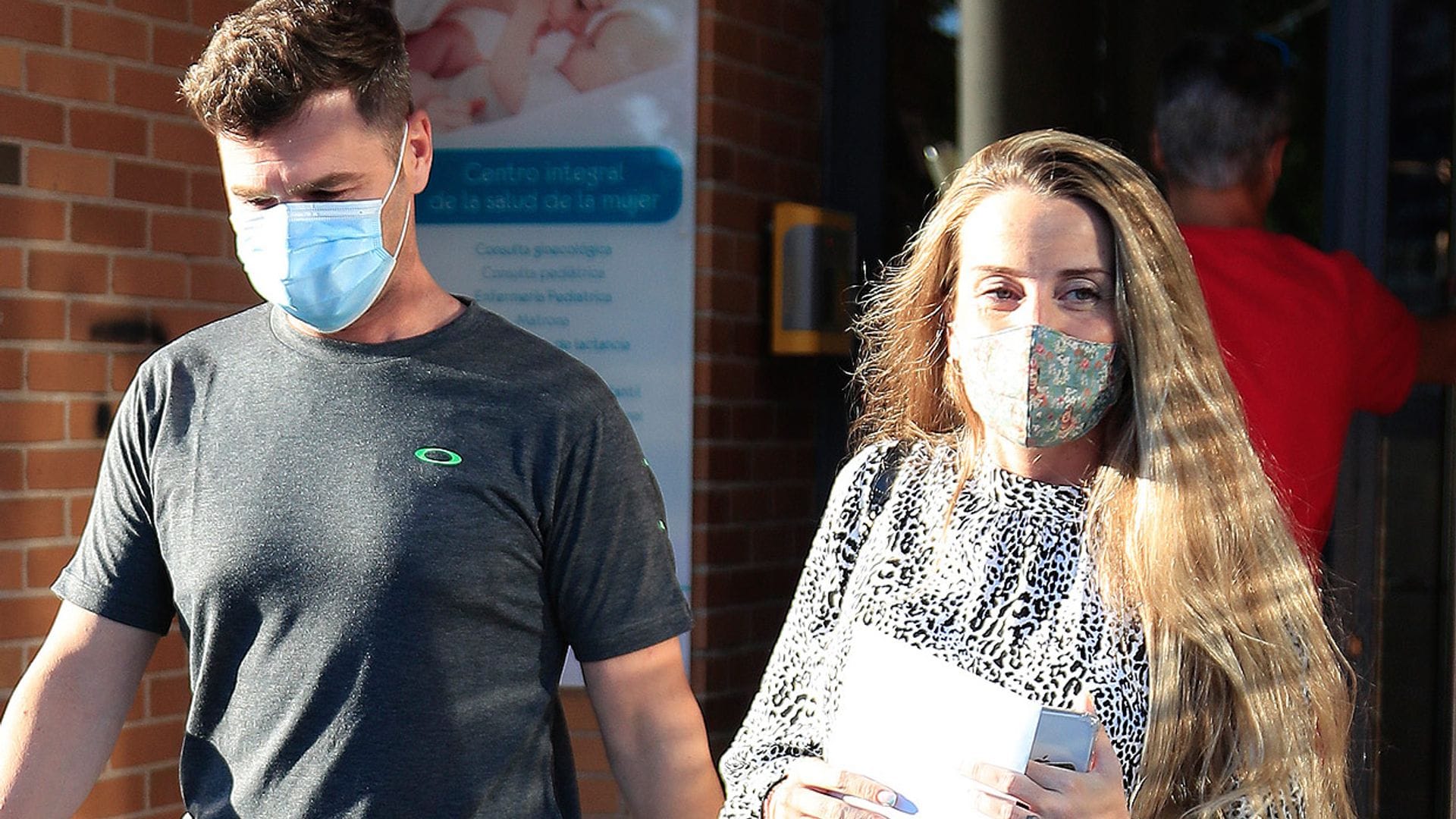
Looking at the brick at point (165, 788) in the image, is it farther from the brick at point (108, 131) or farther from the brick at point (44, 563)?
the brick at point (108, 131)

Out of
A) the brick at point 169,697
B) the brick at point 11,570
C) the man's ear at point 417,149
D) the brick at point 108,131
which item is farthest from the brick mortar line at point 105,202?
the man's ear at point 417,149

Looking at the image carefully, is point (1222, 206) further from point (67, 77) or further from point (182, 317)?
point (67, 77)

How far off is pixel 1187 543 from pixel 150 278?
2.52 meters

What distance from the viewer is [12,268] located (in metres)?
3.38

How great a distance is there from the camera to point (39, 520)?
343 cm

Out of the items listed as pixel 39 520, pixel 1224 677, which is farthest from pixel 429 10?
pixel 1224 677

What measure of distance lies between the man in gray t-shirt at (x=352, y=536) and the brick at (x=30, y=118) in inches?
52.4

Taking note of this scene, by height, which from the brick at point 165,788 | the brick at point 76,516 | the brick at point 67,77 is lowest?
the brick at point 165,788

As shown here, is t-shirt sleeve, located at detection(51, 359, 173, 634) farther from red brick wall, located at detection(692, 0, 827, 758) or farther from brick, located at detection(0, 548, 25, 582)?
red brick wall, located at detection(692, 0, 827, 758)

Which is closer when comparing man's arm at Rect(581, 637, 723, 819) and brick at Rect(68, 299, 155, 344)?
man's arm at Rect(581, 637, 723, 819)

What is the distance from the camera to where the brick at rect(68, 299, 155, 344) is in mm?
3504

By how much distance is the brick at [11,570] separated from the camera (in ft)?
11.1

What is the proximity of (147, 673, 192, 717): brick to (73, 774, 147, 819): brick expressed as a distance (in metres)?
0.15

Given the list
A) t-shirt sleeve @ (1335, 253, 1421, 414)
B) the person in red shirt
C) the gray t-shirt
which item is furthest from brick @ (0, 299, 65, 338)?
t-shirt sleeve @ (1335, 253, 1421, 414)
